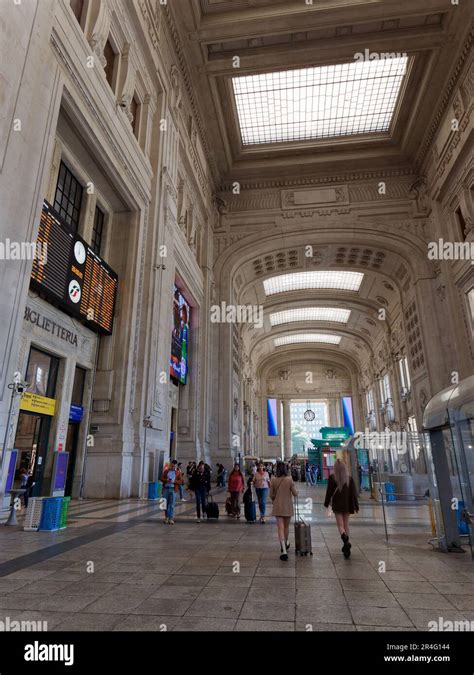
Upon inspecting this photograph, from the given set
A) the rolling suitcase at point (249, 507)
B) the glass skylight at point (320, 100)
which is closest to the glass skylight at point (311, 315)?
the glass skylight at point (320, 100)

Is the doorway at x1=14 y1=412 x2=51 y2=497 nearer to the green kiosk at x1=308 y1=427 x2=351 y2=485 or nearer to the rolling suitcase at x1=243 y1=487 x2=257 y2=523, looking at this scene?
the rolling suitcase at x1=243 y1=487 x2=257 y2=523

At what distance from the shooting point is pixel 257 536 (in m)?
6.46

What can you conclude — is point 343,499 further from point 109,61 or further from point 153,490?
point 109,61

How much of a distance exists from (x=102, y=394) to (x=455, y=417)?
872cm

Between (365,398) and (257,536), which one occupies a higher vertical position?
(365,398)

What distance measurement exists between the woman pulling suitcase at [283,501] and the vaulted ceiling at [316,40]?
16897 mm

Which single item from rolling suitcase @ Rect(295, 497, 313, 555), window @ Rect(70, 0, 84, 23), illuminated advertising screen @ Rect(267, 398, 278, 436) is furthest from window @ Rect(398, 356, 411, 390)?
window @ Rect(70, 0, 84, 23)

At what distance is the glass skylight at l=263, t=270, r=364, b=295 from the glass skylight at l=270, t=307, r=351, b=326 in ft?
11.4

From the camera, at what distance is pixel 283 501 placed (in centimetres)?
537

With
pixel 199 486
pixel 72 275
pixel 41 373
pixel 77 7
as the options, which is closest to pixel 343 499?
pixel 199 486

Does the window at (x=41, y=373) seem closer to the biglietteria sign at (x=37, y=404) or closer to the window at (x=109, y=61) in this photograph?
the biglietteria sign at (x=37, y=404)

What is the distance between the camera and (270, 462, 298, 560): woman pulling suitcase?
17.0 ft

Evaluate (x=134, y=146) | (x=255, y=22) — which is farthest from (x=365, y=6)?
(x=134, y=146)
